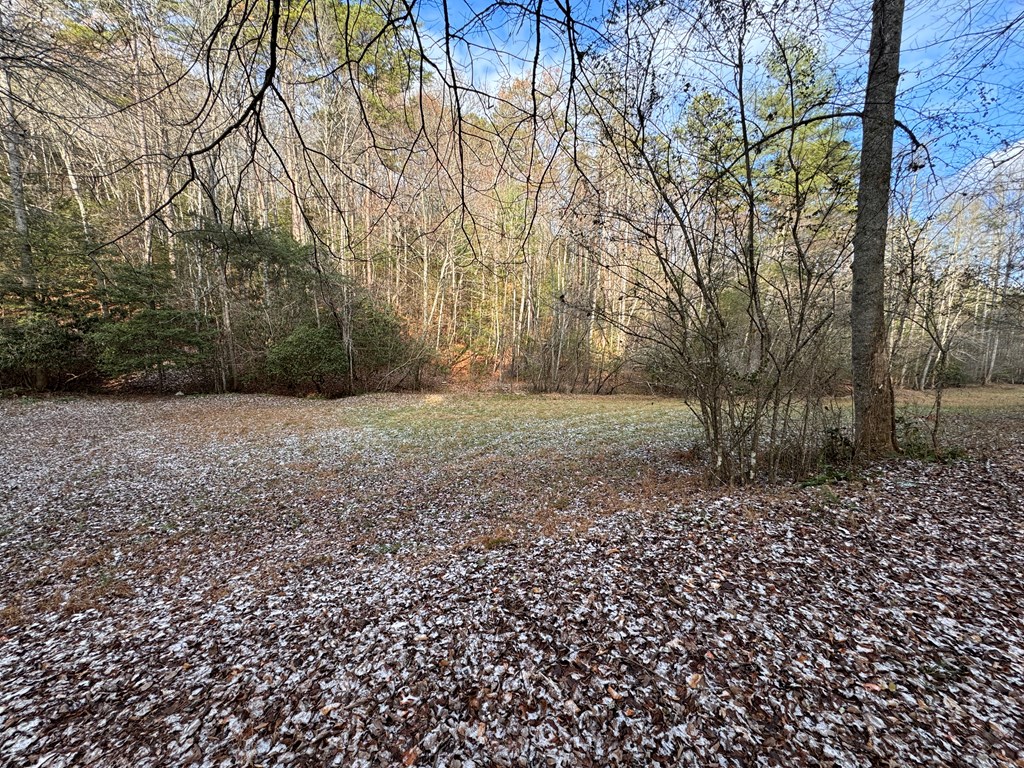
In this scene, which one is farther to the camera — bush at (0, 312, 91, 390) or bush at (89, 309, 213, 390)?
bush at (89, 309, 213, 390)

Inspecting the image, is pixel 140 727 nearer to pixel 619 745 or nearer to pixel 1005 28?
pixel 619 745

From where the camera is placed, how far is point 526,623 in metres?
2.36

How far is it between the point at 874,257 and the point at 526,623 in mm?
5201

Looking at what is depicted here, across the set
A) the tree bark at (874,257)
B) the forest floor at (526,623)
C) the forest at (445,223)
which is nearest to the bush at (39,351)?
the forest at (445,223)

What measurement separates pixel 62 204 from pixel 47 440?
923 centimetres

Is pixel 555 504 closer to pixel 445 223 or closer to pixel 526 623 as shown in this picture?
pixel 526 623

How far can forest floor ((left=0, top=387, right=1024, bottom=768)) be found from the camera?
5.35ft

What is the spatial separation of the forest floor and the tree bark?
59 centimetres

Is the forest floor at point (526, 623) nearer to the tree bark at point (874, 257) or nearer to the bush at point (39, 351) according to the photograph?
the tree bark at point (874, 257)

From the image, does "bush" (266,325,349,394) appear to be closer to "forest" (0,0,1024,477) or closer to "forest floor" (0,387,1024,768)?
"forest" (0,0,1024,477)

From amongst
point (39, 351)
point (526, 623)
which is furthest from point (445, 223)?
point (526, 623)

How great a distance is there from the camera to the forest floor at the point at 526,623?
163 cm

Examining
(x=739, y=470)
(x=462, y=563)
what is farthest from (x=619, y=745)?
(x=739, y=470)

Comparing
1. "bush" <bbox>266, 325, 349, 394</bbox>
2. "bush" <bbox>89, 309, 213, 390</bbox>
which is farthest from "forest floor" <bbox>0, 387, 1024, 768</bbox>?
"bush" <bbox>266, 325, 349, 394</bbox>
